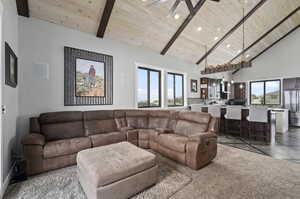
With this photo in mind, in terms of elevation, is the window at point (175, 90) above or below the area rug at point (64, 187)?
above

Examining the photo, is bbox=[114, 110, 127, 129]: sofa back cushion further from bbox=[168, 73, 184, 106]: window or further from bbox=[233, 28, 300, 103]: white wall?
bbox=[233, 28, 300, 103]: white wall

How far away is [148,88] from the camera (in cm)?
540

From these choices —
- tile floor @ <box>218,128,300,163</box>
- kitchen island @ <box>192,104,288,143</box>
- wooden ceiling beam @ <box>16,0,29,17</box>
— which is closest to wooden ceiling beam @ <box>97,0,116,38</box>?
wooden ceiling beam @ <box>16,0,29,17</box>

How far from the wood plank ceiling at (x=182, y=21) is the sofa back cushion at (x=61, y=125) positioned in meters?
2.29

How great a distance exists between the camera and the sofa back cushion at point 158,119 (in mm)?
4039

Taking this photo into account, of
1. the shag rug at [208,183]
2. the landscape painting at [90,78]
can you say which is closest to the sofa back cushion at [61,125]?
the landscape painting at [90,78]

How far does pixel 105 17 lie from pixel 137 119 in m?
2.89

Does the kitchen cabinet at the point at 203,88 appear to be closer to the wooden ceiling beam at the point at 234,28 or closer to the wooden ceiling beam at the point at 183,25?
the wooden ceiling beam at the point at 234,28

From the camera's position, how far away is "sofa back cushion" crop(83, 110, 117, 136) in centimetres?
343

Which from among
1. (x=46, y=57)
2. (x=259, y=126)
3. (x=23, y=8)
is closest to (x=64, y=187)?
(x=46, y=57)

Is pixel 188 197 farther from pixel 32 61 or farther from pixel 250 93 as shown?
pixel 250 93

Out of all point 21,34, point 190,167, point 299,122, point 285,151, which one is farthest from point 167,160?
point 299,122

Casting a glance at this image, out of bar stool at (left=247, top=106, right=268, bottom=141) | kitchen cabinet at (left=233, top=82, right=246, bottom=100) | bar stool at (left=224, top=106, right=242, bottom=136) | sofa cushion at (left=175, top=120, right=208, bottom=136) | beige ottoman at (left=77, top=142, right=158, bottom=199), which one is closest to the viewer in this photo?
beige ottoman at (left=77, top=142, right=158, bottom=199)

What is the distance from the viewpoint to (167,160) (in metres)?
2.96
